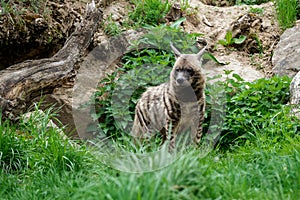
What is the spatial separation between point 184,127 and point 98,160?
68.5 inches

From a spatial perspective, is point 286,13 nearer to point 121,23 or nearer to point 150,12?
point 150,12

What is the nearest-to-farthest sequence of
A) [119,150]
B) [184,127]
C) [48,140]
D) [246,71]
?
[119,150] < [48,140] < [184,127] < [246,71]

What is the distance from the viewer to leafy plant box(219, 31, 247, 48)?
8523mm

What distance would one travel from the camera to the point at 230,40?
8523 millimetres

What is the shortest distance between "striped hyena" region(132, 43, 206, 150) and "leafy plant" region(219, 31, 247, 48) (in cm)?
274

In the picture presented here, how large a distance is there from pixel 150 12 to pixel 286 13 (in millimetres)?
2487

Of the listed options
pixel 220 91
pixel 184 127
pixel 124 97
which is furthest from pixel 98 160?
pixel 220 91

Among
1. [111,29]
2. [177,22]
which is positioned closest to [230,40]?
[177,22]

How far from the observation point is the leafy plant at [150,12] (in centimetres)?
837

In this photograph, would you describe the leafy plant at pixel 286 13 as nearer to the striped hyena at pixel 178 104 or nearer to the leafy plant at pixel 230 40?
the leafy plant at pixel 230 40

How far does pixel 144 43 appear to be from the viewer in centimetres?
756

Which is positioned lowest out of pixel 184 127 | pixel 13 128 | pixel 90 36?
pixel 184 127

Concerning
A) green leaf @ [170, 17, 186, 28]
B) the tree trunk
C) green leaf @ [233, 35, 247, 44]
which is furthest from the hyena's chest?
green leaf @ [233, 35, 247, 44]

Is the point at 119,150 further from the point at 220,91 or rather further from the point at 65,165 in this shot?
the point at 220,91
